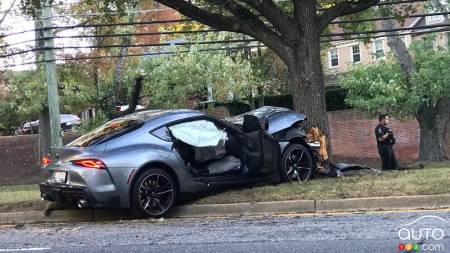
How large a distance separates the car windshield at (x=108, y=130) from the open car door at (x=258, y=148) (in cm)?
185

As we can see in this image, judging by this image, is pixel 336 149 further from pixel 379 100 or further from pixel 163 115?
pixel 163 115

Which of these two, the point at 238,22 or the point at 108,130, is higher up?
the point at 238,22

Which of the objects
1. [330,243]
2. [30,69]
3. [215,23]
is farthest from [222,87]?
[330,243]

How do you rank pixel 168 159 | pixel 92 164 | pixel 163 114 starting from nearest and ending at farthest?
pixel 92 164 → pixel 168 159 → pixel 163 114

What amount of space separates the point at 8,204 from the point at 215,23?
5227mm

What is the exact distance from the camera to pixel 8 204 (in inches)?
428

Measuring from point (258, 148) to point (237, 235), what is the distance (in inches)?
120

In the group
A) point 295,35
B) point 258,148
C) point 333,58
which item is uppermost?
point 333,58

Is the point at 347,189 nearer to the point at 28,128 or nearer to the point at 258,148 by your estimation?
the point at 258,148

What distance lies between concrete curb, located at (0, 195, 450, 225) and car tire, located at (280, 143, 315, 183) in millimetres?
1617

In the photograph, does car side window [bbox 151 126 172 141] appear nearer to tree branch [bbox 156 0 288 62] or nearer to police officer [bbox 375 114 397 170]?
tree branch [bbox 156 0 288 62]

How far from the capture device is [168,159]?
955cm

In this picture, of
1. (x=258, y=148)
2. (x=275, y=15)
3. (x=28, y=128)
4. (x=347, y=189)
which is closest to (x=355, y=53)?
(x=28, y=128)

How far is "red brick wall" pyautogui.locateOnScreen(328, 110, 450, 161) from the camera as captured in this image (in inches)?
1041
